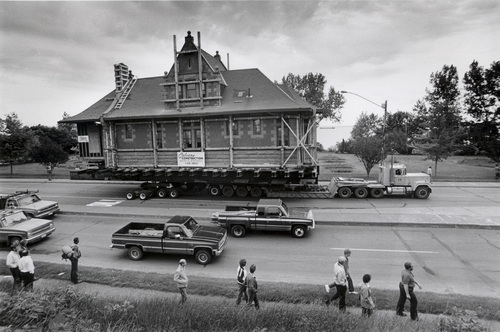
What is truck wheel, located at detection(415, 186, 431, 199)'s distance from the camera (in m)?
23.0

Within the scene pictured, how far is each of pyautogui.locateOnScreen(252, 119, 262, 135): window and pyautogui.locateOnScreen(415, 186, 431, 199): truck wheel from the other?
12751 millimetres

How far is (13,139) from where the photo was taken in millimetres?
37312

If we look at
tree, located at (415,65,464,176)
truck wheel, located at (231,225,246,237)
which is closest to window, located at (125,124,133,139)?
truck wheel, located at (231,225,246,237)

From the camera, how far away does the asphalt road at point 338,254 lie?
36.3 ft

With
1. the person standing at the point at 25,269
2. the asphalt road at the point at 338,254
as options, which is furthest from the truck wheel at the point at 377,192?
the person standing at the point at 25,269

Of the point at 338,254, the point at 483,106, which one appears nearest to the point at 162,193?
the point at 338,254

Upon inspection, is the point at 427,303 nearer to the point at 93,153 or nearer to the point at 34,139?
the point at 93,153

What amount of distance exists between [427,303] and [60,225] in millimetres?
19010

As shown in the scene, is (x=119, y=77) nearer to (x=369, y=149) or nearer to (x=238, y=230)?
(x=238, y=230)

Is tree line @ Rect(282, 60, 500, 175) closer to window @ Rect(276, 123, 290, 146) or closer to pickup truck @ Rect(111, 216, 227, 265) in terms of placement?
window @ Rect(276, 123, 290, 146)

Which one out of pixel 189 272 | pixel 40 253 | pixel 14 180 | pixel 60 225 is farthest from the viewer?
pixel 14 180

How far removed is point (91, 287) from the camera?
10.6 meters

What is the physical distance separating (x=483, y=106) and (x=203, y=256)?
1668 inches

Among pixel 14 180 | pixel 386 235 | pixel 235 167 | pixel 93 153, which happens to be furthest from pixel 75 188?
pixel 386 235
